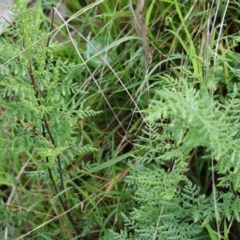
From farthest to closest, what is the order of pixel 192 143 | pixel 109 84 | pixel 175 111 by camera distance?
pixel 109 84 < pixel 192 143 < pixel 175 111

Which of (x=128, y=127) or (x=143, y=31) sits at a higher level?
(x=143, y=31)

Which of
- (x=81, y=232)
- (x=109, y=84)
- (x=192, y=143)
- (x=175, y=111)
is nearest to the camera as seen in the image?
(x=175, y=111)

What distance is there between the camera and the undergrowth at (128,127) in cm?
97

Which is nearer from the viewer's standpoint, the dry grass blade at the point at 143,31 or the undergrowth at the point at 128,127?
the undergrowth at the point at 128,127

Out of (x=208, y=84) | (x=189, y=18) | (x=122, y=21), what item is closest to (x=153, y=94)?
(x=189, y=18)

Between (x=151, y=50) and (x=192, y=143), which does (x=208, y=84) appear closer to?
(x=192, y=143)

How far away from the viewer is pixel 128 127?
4.37ft

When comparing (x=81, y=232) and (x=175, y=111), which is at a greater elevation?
(x=175, y=111)

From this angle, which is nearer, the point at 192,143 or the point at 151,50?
the point at 192,143

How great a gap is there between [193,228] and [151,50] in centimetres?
49

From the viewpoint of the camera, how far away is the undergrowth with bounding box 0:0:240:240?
0.97 meters

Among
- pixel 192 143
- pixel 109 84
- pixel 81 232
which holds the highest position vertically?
pixel 192 143

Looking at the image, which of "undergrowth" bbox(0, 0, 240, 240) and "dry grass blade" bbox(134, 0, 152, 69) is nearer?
"undergrowth" bbox(0, 0, 240, 240)

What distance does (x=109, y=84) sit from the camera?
4.91 feet
